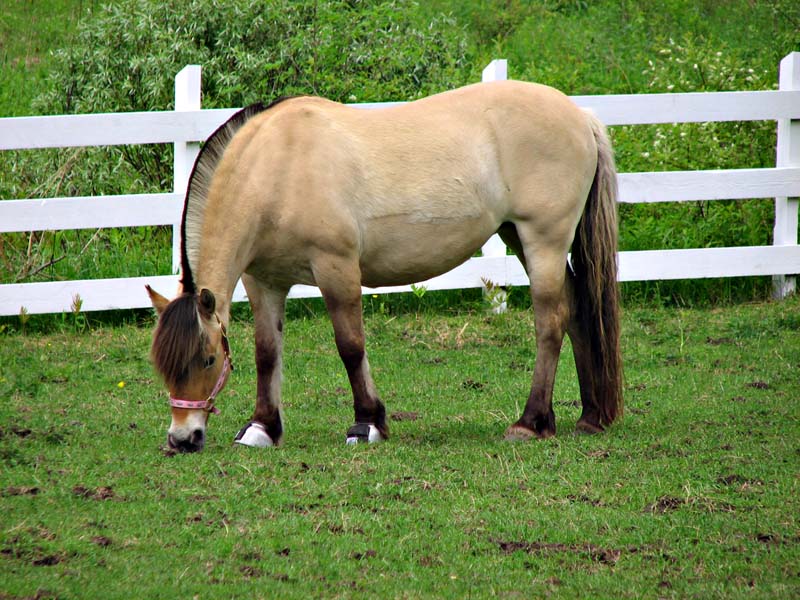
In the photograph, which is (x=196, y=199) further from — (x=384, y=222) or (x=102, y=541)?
(x=102, y=541)

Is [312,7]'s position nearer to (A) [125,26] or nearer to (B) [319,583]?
(A) [125,26]

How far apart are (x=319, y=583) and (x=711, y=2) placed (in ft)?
46.3

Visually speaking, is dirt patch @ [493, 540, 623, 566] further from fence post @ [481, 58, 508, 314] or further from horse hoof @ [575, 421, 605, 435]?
fence post @ [481, 58, 508, 314]

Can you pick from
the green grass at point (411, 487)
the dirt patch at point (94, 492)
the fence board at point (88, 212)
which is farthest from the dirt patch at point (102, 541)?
the fence board at point (88, 212)

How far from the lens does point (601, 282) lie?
17.7 ft

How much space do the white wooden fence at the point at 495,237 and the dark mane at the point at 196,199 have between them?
8.10 feet

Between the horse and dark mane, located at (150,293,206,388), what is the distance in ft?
0.06

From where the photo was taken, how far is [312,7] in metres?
9.62

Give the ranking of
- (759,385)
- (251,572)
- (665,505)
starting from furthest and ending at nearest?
(759,385)
(665,505)
(251,572)

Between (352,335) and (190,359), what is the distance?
855mm

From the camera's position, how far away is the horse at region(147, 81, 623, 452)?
4.79m

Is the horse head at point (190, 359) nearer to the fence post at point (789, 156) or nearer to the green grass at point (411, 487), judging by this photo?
the green grass at point (411, 487)

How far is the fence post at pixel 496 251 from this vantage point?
7.82 meters

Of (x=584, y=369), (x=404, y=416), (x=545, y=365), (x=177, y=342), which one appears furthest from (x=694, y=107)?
(x=177, y=342)
